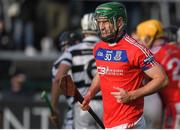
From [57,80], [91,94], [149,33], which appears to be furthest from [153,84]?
[149,33]

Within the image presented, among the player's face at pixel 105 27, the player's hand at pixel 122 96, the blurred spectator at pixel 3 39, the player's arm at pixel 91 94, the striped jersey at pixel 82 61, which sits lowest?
the blurred spectator at pixel 3 39

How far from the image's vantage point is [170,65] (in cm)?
1061

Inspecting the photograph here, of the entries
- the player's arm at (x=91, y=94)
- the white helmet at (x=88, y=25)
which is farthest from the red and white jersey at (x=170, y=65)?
the player's arm at (x=91, y=94)

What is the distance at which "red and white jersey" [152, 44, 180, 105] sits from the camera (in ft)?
34.6

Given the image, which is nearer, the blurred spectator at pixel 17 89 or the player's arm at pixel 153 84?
the player's arm at pixel 153 84

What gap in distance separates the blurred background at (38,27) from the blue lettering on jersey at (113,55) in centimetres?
732

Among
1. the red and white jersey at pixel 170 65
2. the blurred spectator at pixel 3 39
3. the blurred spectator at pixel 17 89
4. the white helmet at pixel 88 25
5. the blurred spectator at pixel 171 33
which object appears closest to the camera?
the white helmet at pixel 88 25

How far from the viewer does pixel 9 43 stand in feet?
54.2

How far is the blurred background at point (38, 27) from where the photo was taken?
1614 centimetres

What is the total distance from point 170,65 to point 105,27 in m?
3.04

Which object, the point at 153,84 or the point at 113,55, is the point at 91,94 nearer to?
the point at 113,55

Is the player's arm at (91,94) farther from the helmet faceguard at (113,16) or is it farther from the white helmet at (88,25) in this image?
the white helmet at (88,25)

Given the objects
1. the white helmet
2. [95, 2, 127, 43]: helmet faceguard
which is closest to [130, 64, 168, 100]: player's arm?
[95, 2, 127, 43]: helmet faceguard

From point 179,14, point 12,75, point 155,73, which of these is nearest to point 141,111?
point 155,73
